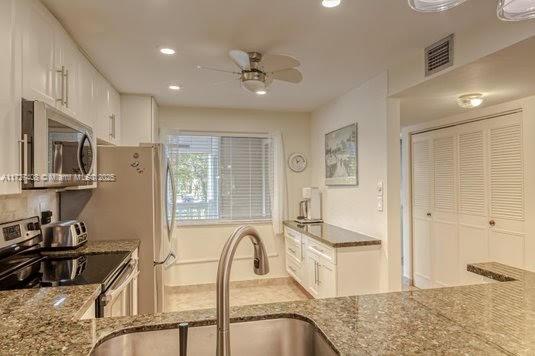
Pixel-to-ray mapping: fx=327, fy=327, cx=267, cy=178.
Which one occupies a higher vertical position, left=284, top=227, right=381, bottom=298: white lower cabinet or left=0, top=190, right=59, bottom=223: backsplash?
left=0, top=190, right=59, bottom=223: backsplash

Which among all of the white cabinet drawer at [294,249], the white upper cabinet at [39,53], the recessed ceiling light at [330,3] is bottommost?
the white cabinet drawer at [294,249]

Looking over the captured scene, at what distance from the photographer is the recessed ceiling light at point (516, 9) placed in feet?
3.37

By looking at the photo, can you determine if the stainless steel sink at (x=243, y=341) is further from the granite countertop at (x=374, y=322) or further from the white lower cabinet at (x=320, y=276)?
the white lower cabinet at (x=320, y=276)

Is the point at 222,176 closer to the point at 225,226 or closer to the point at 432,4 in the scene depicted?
the point at 225,226

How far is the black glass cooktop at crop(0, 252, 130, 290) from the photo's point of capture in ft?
5.42

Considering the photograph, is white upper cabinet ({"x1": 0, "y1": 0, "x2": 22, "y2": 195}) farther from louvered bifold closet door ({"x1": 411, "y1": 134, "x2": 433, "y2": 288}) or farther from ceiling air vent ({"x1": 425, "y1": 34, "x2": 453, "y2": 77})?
louvered bifold closet door ({"x1": 411, "y1": 134, "x2": 433, "y2": 288})

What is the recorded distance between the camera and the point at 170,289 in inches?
168

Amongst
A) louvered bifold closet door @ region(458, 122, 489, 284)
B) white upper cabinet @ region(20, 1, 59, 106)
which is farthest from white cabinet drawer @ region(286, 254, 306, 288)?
white upper cabinet @ region(20, 1, 59, 106)

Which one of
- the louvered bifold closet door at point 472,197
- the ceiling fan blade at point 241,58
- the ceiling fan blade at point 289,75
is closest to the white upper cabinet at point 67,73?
the ceiling fan blade at point 241,58

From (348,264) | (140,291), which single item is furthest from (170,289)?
(348,264)

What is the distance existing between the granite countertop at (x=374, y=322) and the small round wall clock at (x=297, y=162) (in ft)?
11.4

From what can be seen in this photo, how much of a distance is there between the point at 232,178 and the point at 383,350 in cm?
387

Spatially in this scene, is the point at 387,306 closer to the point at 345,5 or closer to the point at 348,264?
the point at 345,5

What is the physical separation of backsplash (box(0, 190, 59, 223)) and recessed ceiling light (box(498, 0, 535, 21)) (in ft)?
8.61
